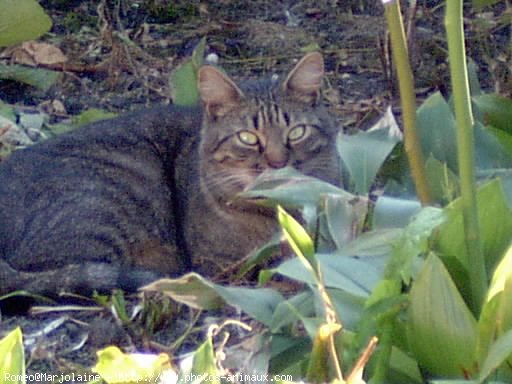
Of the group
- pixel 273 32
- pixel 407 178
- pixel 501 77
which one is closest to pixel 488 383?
pixel 407 178

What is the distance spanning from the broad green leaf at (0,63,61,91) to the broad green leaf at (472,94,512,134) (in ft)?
5.86

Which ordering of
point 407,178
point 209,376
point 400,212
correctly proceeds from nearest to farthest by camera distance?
point 209,376
point 400,212
point 407,178

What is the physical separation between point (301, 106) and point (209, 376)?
183 cm

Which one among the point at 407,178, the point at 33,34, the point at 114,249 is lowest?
the point at 114,249

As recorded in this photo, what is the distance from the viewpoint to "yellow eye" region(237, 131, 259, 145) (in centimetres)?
329

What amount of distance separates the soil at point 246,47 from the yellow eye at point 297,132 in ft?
1.29

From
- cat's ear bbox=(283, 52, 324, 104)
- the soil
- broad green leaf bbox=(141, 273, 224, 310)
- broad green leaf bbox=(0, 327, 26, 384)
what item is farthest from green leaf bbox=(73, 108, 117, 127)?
broad green leaf bbox=(0, 327, 26, 384)

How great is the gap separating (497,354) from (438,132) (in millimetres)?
1022

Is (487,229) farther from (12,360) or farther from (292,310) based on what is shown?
(12,360)

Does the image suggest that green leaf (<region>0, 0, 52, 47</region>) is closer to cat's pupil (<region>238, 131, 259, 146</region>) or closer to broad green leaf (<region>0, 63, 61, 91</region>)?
broad green leaf (<region>0, 63, 61, 91</region>)

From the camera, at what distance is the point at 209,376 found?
1622 millimetres

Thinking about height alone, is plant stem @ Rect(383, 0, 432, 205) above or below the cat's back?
above

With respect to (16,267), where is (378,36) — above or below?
above

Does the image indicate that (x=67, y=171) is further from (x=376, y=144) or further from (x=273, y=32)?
(x=273, y=32)
